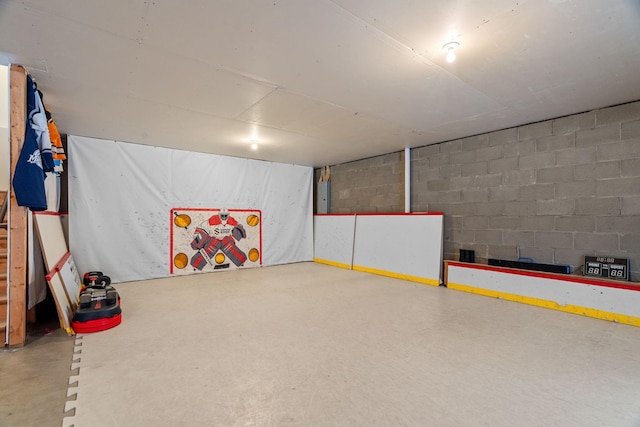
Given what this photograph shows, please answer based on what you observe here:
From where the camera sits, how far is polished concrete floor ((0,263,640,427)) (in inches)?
59.7

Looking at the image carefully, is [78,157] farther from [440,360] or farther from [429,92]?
[440,360]

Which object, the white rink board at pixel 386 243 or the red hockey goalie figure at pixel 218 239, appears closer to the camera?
the white rink board at pixel 386 243

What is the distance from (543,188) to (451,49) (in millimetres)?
2612

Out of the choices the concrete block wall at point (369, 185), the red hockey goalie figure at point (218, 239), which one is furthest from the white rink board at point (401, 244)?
the red hockey goalie figure at point (218, 239)

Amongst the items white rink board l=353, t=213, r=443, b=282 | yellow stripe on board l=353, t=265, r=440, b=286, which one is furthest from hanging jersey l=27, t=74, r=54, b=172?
yellow stripe on board l=353, t=265, r=440, b=286

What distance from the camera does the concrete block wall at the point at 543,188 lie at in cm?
312

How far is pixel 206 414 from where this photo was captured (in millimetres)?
1511

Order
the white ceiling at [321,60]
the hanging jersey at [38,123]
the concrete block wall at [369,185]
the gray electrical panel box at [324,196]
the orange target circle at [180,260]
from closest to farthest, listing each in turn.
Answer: the white ceiling at [321,60] < the hanging jersey at [38,123] < the orange target circle at [180,260] < the concrete block wall at [369,185] < the gray electrical panel box at [324,196]

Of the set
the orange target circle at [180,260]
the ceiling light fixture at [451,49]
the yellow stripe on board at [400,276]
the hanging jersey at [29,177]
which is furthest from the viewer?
the orange target circle at [180,260]

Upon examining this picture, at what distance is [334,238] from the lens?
6.36 meters

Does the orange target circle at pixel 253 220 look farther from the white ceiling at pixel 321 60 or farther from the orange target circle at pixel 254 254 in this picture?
the white ceiling at pixel 321 60

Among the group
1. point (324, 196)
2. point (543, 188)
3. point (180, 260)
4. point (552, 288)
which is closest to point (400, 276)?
point (552, 288)

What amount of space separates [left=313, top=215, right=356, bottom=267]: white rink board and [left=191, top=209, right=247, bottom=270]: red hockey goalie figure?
176cm

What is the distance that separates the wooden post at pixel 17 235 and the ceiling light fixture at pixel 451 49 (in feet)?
11.1
